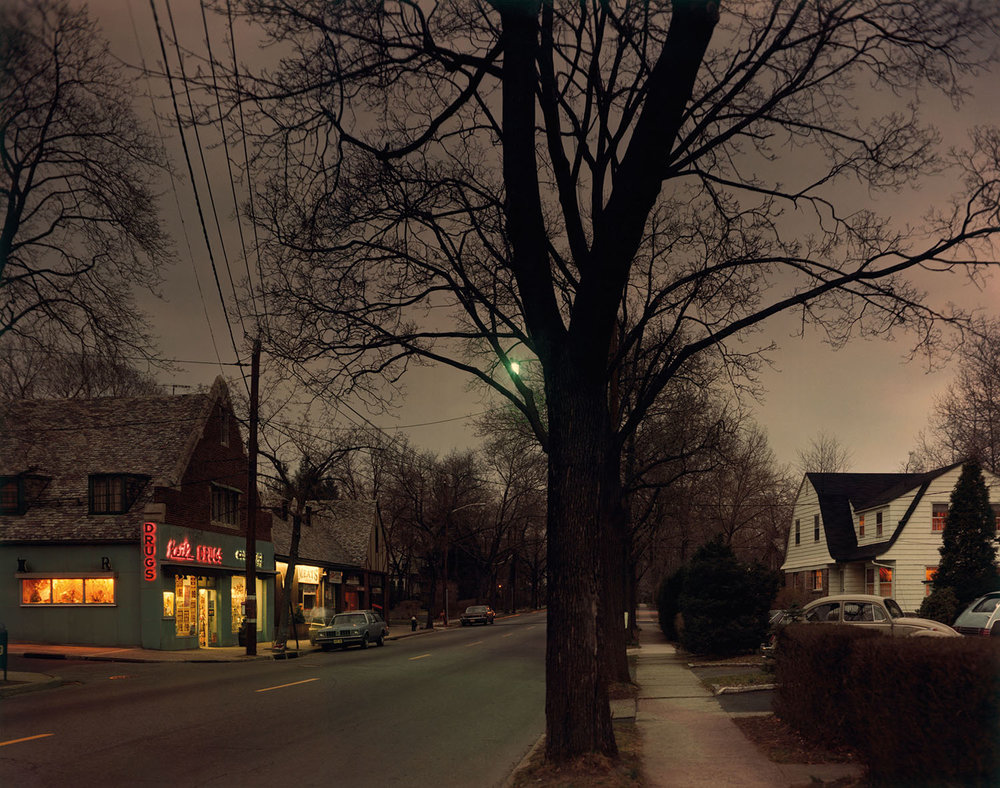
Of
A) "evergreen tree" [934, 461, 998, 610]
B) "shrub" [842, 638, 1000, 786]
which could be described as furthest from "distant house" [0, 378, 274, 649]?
"shrub" [842, 638, 1000, 786]

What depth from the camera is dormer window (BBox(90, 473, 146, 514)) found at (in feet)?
113

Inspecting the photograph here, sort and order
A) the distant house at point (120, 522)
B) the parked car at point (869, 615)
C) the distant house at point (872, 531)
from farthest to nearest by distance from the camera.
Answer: the distant house at point (872, 531), the distant house at point (120, 522), the parked car at point (869, 615)

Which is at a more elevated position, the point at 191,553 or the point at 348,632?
the point at 191,553

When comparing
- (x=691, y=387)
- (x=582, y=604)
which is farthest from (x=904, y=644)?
(x=691, y=387)

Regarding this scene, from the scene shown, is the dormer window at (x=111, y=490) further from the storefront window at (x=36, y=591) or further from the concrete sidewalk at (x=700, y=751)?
the concrete sidewalk at (x=700, y=751)

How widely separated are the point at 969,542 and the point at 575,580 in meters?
28.4

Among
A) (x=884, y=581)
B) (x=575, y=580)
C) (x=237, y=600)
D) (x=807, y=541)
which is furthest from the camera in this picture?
(x=807, y=541)

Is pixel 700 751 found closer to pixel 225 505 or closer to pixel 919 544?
pixel 225 505

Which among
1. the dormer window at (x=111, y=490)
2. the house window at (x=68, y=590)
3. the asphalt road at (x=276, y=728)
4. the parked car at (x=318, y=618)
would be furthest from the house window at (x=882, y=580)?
the house window at (x=68, y=590)

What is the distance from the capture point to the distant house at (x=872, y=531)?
39.5 metres

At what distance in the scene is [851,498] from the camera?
48.1 m

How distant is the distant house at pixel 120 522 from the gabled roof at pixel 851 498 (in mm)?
27635

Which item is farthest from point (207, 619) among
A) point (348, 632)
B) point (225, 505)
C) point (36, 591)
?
point (36, 591)

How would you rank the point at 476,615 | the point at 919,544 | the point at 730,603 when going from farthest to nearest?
the point at 476,615 → the point at 919,544 → the point at 730,603
